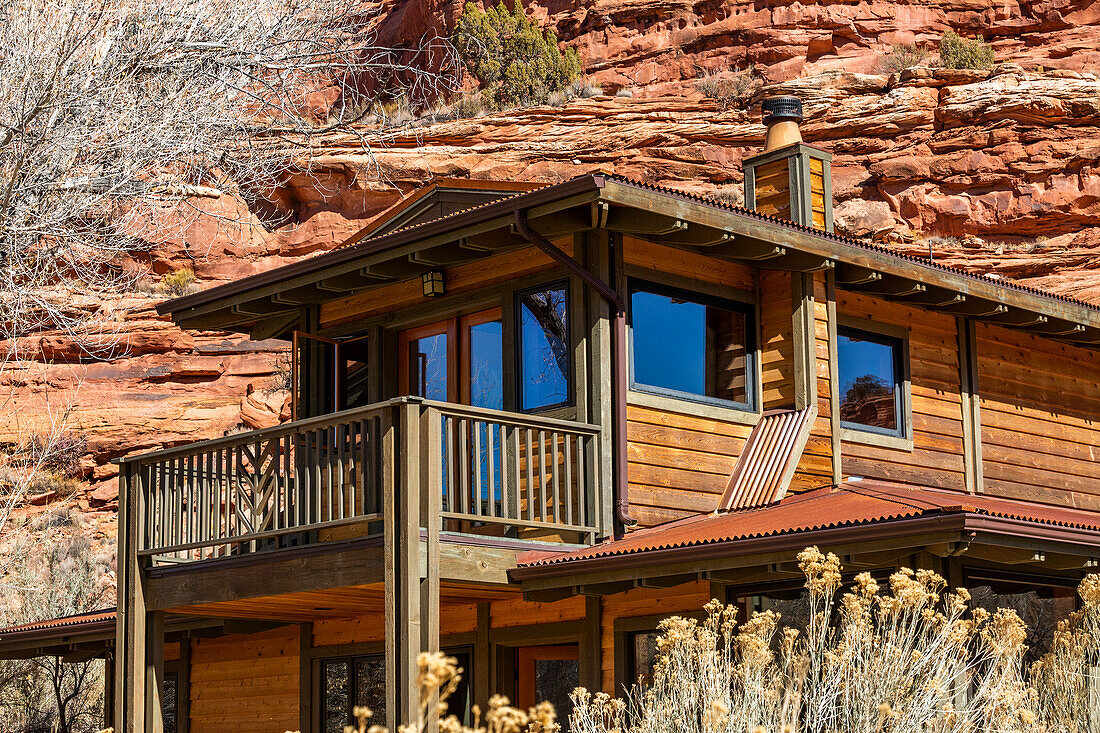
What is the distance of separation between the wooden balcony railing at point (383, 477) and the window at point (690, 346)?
3.50 ft

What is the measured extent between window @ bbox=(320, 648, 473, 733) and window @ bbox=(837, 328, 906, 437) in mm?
4343

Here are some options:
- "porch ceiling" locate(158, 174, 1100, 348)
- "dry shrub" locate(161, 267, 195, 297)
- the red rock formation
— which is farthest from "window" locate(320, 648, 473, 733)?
"dry shrub" locate(161, 267, 195, 297)

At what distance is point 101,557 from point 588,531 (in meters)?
21.8

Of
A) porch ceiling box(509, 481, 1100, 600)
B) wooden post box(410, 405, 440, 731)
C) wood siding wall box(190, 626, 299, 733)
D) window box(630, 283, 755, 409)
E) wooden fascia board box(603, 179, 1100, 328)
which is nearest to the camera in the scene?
porch ceiling box(509, 481, 1100, 600)

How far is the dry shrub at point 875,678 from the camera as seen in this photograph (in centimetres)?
683

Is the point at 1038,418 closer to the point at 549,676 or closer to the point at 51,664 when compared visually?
the point at 549,676

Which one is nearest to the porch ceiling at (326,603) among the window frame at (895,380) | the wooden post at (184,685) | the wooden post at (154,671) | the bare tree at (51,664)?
the wooden post at (154,671)

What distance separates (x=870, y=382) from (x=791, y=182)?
2309mm

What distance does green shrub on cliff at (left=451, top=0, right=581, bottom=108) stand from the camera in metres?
40.9

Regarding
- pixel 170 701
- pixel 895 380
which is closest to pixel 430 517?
pixel 895 380

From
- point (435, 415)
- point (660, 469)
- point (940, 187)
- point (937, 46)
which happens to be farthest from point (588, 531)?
point (937, 46)

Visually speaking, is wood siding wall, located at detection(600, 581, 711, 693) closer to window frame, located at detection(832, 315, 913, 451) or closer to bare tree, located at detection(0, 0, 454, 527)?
window frame, located at detection(832, 315, 913, 451)

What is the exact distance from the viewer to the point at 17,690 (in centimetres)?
2178

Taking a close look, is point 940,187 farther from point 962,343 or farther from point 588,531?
point 588,531
